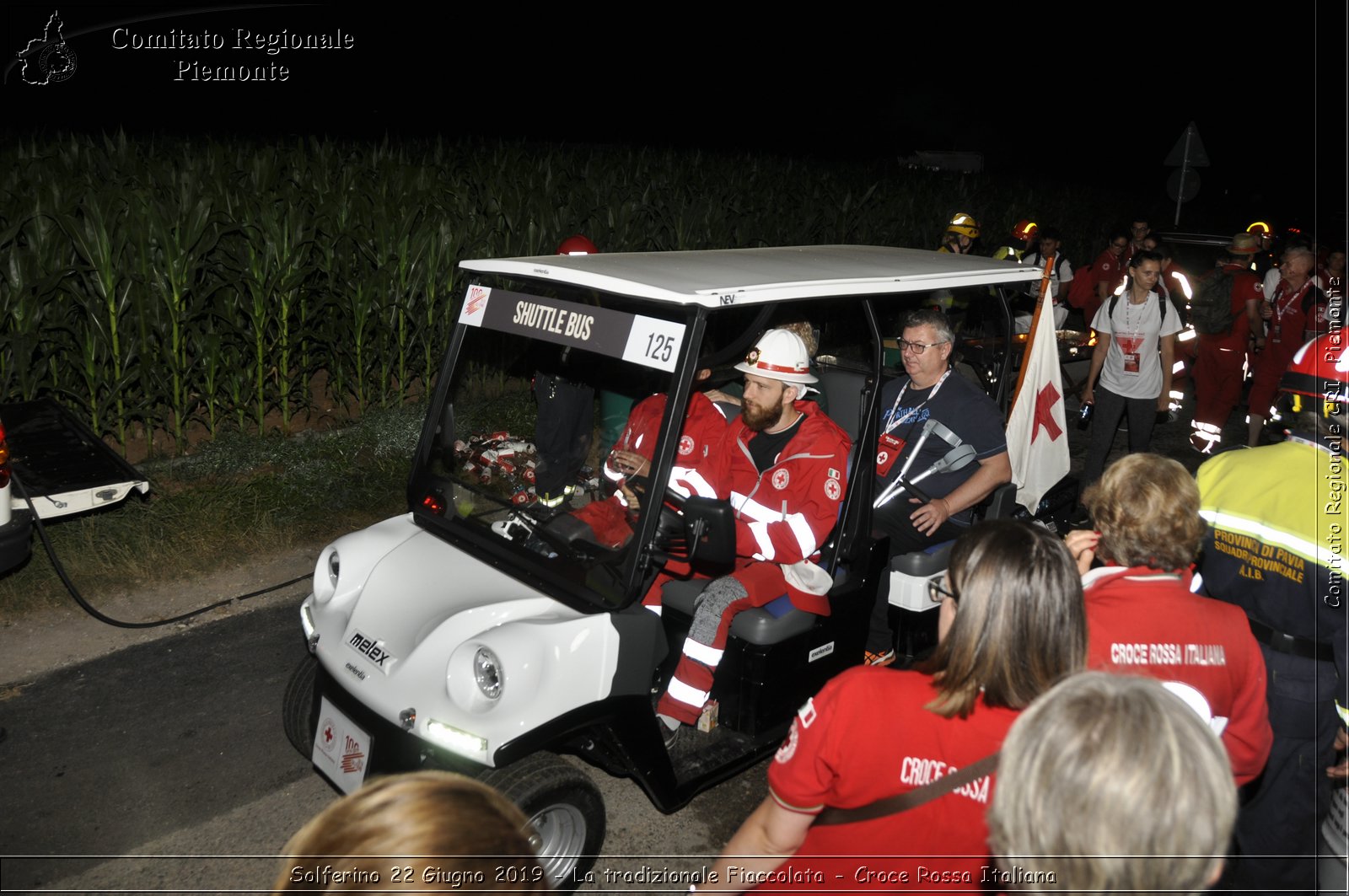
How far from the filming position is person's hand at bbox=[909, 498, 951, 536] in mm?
4578

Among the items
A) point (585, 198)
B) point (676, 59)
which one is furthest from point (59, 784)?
point (676, 59)

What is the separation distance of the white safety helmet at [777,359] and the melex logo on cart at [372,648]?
1768mm

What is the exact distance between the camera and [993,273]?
15.7ft

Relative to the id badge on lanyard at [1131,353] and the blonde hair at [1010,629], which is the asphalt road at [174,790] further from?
the id badge on lanyard at [1131,353]

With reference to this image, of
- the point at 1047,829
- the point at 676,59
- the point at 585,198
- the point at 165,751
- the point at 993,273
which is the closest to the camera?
the point at 1047,829

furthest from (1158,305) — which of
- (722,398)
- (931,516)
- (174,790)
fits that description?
(174,790)

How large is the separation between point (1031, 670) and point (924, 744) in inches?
10.7

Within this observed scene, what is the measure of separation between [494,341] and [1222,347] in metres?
7.59

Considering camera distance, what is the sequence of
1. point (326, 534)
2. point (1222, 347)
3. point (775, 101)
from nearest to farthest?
point (326, 534), point (1222, 347), point (775, 101)

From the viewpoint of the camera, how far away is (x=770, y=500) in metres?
4.04

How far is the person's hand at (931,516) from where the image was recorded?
180 inches

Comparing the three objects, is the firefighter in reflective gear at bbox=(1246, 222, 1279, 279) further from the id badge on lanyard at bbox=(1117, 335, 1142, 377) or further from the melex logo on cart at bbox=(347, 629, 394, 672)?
the melex logo on cart at bbox=(347, 629, 394, 672)

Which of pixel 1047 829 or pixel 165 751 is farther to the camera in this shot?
pixel 165 751

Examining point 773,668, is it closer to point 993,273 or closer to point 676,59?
point 993,273
